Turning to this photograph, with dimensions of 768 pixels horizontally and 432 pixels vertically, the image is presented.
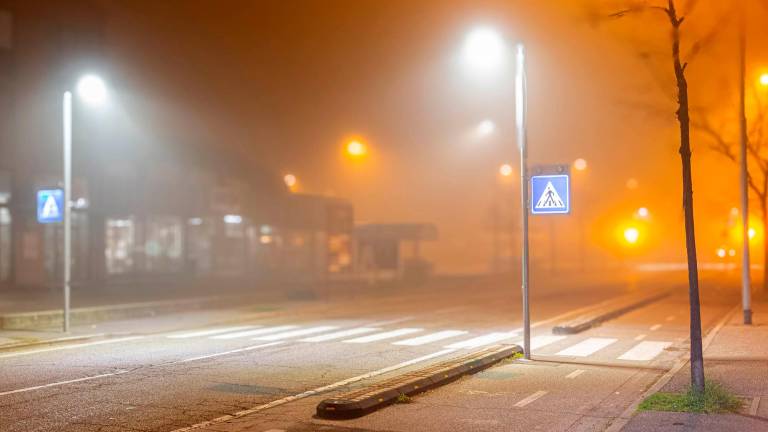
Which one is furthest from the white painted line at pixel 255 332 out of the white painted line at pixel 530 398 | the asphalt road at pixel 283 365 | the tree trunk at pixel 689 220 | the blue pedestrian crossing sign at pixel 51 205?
the tree trunk at pixel 689 220

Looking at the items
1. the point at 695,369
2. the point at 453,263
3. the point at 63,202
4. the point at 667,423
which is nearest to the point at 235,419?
the point at 667,423

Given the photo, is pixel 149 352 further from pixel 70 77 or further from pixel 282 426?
pixel 70 77

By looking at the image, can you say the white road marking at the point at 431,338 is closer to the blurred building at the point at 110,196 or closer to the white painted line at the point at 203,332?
the white painted line at the point at 203,332

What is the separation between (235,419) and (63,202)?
13.0 meters

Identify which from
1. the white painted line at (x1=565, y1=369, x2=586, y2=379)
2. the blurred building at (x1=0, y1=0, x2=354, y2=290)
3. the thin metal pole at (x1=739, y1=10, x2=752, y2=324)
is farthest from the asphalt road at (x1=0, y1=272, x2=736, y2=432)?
the blurred building at (x1=0, y1=0, x2=354, y2=290)

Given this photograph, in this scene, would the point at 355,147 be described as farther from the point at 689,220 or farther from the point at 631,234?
the point at 689,220

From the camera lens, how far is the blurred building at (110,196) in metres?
39.1

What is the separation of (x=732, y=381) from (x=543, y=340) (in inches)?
272

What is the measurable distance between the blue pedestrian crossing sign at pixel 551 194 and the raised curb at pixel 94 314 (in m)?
14.1

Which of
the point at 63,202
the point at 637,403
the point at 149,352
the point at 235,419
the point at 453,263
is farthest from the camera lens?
the point at 453,263

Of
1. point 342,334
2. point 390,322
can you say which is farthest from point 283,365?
point 390,322

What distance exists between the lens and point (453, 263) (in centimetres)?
8494

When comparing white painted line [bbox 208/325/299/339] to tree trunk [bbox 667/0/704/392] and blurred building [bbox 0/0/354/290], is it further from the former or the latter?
blurred building [bbox 0/0/354/290]

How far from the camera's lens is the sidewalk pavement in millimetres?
9422
